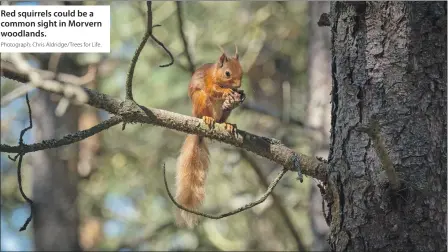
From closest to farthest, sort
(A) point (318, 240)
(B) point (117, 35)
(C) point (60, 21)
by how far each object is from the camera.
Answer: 1. (C) point (60, 21)
2. (A) point (318, 240)
3. (B) point (117, 35)

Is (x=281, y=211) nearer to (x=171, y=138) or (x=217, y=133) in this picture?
(x=217, y=133)

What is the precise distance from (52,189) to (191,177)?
8.08 ft

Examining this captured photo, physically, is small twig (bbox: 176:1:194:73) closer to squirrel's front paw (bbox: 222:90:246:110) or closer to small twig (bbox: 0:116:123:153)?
squirrel's front paw (bbox: 222:90:246:110)

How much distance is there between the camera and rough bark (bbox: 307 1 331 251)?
4.04 metres

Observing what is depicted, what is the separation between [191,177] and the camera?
8.08 feet

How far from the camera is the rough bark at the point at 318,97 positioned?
404 cm

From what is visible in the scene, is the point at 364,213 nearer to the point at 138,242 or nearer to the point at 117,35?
the point at 138,242

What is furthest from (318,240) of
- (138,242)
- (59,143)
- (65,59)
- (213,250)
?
(59,143)

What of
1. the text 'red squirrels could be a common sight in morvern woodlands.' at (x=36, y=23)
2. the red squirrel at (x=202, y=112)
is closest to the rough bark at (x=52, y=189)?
the red squirrel at (x=202, y=112)

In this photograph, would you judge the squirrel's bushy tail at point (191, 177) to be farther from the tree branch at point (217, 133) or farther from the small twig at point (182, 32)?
the small twig at point (182, 32)

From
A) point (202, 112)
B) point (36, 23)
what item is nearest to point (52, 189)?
point (202, 112)

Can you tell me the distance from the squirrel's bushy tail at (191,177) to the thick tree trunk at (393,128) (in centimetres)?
55

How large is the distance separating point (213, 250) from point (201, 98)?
204cm

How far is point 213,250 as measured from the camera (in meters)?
4.62
